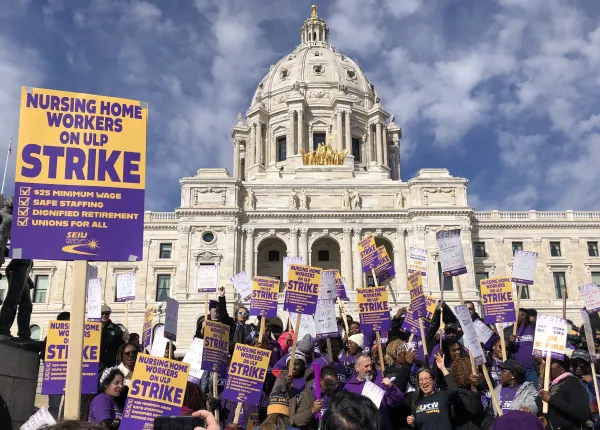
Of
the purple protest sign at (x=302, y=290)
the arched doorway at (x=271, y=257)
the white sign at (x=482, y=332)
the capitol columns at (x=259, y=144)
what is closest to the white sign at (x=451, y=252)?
the white sign at (x=482, y=332)

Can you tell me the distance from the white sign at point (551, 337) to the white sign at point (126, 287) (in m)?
9.68

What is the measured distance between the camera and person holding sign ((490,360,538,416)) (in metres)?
7.61

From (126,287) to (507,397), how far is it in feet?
33.5

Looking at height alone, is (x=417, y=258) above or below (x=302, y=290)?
above

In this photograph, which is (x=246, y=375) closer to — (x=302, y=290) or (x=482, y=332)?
(x=302, y=290)

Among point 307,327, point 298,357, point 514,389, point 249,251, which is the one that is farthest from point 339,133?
point 514,389

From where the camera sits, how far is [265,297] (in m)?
13.1

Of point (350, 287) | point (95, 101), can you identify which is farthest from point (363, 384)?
point (350, 287)

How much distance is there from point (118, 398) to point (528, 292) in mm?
48376

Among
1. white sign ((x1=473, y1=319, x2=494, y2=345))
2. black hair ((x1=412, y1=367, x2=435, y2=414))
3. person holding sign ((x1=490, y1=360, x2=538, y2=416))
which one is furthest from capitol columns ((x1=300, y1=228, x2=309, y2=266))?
black hair ((x1=412, y1=367, x2=435, y2=414))

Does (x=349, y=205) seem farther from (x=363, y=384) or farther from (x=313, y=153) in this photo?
(x=363, y=384)

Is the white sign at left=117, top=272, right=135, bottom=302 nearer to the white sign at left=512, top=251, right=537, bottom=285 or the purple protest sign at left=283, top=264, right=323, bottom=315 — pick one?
the purple protest sign at left=283, top=264, right=323, bottom=315

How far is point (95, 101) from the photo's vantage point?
7871 mm

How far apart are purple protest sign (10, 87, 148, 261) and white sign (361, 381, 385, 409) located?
331cm
